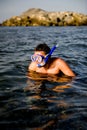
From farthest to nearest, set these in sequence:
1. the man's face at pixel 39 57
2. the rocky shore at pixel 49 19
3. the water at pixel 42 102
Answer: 1. the rocky shore at pixel 49 19
2. the man's face at pixel 39 57
3. the water at pixel 42 102

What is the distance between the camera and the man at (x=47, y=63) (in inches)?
255

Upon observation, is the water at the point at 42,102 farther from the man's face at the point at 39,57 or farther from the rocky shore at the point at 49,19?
the rocky shore at the point at 49,19

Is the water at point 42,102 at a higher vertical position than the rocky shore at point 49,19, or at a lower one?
higher

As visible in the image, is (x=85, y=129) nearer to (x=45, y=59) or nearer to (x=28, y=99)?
(x=28, y=99)

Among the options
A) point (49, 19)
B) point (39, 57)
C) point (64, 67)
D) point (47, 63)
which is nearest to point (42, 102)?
point (39, 57)

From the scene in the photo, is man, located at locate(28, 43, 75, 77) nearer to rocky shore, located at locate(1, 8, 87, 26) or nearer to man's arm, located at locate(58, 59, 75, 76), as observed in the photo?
man's arm, located at locate(58, 59, 75, 76)

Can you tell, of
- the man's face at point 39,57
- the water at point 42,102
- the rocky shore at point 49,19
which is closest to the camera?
the water at point 42,102

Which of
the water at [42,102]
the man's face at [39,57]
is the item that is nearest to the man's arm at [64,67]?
the water at [42,102]

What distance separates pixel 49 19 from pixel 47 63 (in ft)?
282

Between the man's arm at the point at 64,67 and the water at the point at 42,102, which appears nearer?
the water at the point at 42,102

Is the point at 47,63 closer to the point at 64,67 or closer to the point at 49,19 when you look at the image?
the point at 64,67

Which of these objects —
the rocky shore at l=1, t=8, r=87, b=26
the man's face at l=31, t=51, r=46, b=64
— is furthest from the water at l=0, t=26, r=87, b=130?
the rocky shore at l=1, t=8, r=87, b=26

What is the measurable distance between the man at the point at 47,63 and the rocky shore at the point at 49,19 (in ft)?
256

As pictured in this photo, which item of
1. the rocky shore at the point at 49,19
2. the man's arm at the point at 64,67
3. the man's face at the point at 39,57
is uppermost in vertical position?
the man's face at the point at 39,57
